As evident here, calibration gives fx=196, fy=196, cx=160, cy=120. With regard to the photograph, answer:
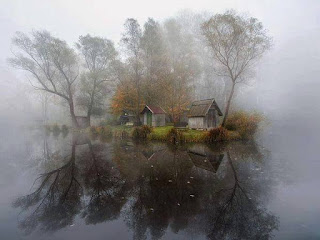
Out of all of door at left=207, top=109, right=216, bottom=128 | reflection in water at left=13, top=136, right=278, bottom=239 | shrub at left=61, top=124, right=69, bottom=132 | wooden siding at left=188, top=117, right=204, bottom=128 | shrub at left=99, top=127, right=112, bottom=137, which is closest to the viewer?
reflection in water at left=13, top=136, right=278, bottom=239

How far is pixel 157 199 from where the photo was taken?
23.0ft

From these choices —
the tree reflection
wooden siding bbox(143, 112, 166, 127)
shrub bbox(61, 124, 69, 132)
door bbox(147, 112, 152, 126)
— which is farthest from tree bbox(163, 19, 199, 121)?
the tree reflection

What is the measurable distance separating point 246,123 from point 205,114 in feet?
16.2

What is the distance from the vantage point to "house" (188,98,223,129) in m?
25.5

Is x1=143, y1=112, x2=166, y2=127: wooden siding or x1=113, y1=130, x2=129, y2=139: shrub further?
x1=143, y1=112, x2=166, y2=127: wooden siding

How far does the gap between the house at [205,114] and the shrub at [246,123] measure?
256 cm

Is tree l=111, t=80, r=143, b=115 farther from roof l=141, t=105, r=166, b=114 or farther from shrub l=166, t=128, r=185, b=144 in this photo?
shrub l=166, t=128, r=185, b=144

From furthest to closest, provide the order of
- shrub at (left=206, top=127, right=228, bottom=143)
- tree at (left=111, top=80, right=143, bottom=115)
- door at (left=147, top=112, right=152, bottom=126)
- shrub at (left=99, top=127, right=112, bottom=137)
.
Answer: tree at (left=111, top=80, right=143, bottom=115) < door at (left=147, top=112, right=152, bottom=126) < shrub at (left=99, top=127, right=112, bottom=137) < shrub at (left=206, top=127, right=228, bottom=143)

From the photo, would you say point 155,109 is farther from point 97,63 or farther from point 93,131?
point 97,63

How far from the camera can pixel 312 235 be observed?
509 cm

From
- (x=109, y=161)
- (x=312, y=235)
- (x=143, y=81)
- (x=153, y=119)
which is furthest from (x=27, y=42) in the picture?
(x=312, y=235)

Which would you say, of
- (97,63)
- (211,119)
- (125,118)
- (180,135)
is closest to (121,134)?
(180,135)

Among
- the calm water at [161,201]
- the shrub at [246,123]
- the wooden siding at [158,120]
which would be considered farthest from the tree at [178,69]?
the calm water at [161,201]

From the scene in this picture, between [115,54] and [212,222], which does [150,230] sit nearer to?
[212,222]
